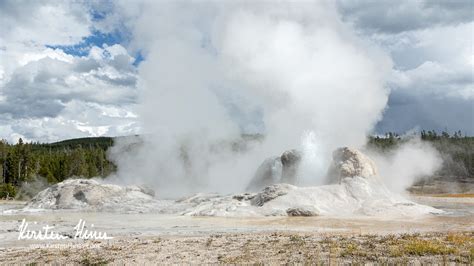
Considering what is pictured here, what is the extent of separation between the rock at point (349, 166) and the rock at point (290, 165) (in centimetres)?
548

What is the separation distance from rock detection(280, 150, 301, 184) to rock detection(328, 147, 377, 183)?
5.48 metres

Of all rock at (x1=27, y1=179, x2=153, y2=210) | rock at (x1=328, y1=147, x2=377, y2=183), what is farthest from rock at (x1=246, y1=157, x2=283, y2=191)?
rock at (x1=27, y1=179, x2=153, y2=210)

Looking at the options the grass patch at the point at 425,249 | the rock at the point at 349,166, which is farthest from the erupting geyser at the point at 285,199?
the grass patch at the point at 425,249

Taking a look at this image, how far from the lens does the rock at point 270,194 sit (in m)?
34.4

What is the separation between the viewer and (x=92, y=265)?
1337 centimetres

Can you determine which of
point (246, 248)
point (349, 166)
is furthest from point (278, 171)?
point (246, 248)

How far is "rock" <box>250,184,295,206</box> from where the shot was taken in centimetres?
3442

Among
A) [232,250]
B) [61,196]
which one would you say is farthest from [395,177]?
[232,250]

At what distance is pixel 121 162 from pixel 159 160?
6.41 metres

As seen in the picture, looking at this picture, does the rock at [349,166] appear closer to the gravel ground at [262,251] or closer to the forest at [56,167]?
the gravel ground at [262,251]

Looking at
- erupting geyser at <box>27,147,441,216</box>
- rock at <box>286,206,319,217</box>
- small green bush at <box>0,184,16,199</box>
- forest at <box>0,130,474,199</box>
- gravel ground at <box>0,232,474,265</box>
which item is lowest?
gravel ground at <box>0,232,474,265</box>

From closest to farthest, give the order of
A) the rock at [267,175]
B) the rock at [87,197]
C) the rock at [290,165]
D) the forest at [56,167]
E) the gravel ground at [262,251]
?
1. the gravel ground at [262,251]
2. the rock at [87,197]
3. the rock at [290,165]
4. the rock at [267,175]
5. the forest at [56,167]

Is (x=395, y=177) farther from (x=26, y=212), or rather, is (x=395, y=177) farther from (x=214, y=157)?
(x=26, y=212)

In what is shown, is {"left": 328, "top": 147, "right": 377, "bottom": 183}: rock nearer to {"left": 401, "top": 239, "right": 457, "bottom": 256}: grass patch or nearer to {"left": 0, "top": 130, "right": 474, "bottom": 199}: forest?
{"left": 401, "top": 239, "right": 457, "bottom": 256}: grass patch
